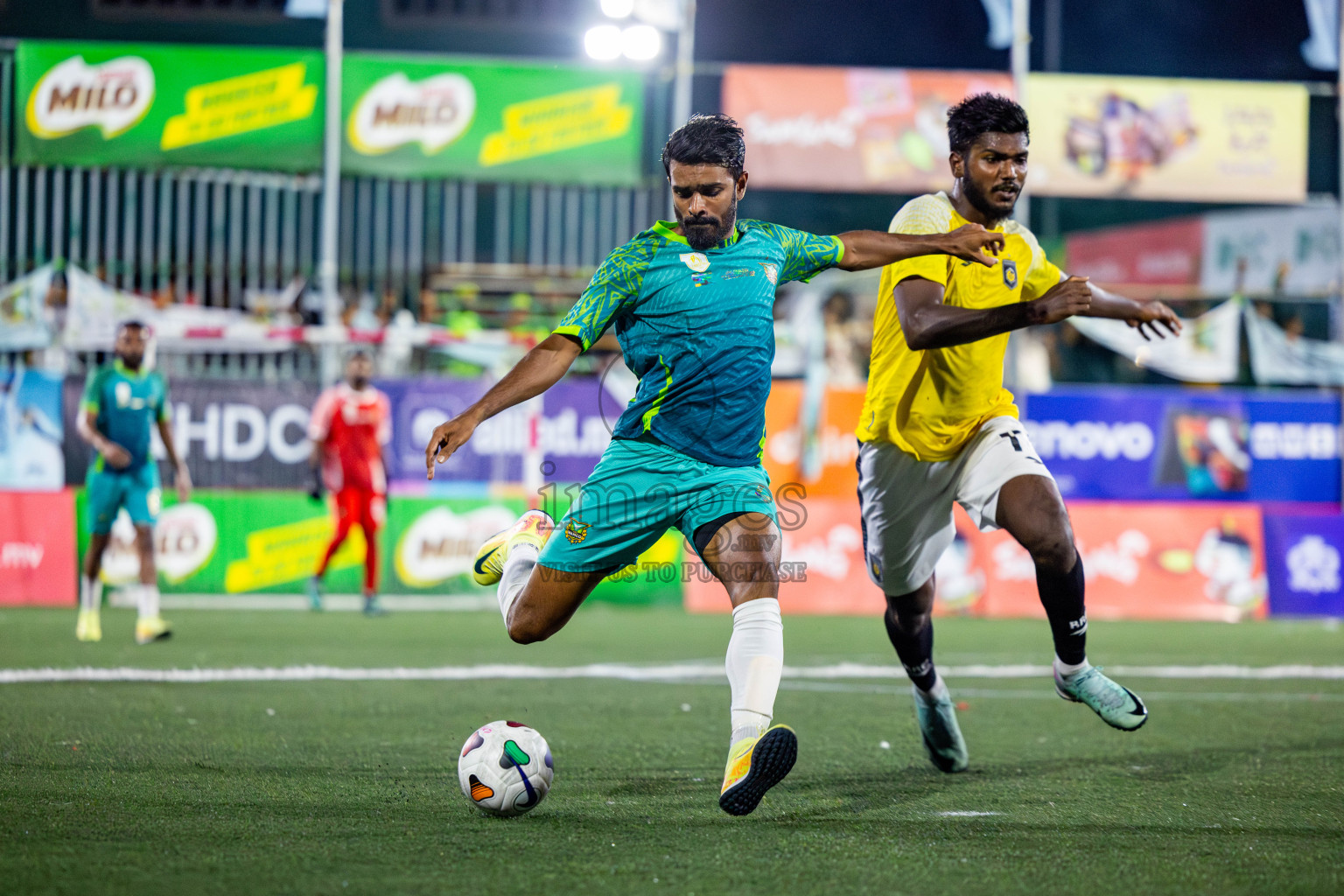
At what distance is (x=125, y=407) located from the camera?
408 inches

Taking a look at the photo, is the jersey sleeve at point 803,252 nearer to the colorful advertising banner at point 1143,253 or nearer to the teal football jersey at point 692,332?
the teal football jersey at point 692,332

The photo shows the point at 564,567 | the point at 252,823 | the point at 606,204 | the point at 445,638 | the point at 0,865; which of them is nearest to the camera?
the point at 0,865

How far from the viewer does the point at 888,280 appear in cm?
562

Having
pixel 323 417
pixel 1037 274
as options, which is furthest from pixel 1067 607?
pixel 323 417

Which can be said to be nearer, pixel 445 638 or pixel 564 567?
pixel 564 567

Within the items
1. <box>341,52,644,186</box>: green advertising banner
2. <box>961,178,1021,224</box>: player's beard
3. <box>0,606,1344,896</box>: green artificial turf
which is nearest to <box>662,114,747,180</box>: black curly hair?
<box>961,178,1021,224</box>: player's beard

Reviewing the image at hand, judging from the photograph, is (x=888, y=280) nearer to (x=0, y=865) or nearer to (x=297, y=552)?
(x=0, y=865)

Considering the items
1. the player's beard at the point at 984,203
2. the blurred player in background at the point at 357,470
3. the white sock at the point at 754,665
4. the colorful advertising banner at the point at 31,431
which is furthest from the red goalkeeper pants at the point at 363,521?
the white sock at the point at 754,665

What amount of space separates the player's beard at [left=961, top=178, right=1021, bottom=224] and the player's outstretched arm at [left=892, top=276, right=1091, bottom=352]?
47 cm

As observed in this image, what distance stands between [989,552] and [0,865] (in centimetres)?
1111

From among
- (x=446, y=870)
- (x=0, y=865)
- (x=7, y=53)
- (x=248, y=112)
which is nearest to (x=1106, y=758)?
(x=446, y=870)

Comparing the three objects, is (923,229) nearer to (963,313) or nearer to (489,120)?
(963,313)

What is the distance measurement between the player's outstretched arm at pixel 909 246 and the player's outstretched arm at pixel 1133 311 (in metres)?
0.42

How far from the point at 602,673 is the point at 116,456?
3.90 m
